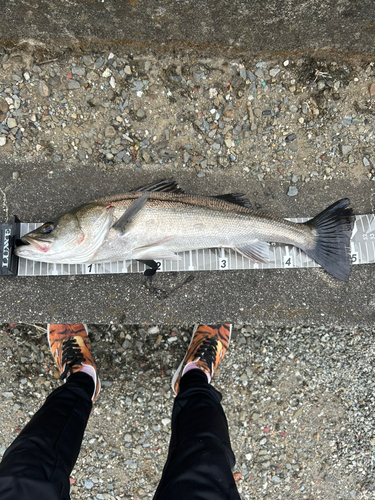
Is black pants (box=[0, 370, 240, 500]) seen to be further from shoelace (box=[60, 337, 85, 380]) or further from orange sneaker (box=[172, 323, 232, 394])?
orange sneaker (box=[172, 323, 232, 394])

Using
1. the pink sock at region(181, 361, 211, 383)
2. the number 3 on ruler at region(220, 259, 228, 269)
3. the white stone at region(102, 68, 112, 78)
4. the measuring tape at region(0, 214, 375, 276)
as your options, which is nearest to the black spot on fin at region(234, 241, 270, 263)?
the measuring tape at region(0, 214, 375, 276)

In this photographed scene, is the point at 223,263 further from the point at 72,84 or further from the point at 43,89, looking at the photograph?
the point at 43,89

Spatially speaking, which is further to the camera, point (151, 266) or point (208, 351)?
point (208, 351)

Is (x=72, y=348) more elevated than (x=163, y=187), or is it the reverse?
(x=163, y=187)

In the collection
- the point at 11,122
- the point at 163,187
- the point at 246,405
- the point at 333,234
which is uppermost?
the point at 11,122

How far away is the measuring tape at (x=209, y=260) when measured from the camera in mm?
3754

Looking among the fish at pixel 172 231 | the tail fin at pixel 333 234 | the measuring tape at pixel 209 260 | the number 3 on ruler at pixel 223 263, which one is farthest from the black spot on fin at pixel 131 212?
the tail fin at pixel 333 234

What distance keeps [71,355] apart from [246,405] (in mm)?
2592

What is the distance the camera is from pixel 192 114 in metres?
4.05

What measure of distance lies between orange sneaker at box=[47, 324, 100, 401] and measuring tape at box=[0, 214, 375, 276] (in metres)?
0.89

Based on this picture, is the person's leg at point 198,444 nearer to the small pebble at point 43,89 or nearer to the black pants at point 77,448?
the black pants at point 77,448

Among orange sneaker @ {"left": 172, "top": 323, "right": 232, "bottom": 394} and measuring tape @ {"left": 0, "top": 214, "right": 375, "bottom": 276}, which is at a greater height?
measuring tape @ {"left": 0, "top": 214, "right": 375, "bottom": 276}

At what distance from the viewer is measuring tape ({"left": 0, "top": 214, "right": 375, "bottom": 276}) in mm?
3754

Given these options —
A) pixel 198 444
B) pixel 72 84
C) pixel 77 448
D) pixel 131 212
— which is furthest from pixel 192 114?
pixel 77 448
